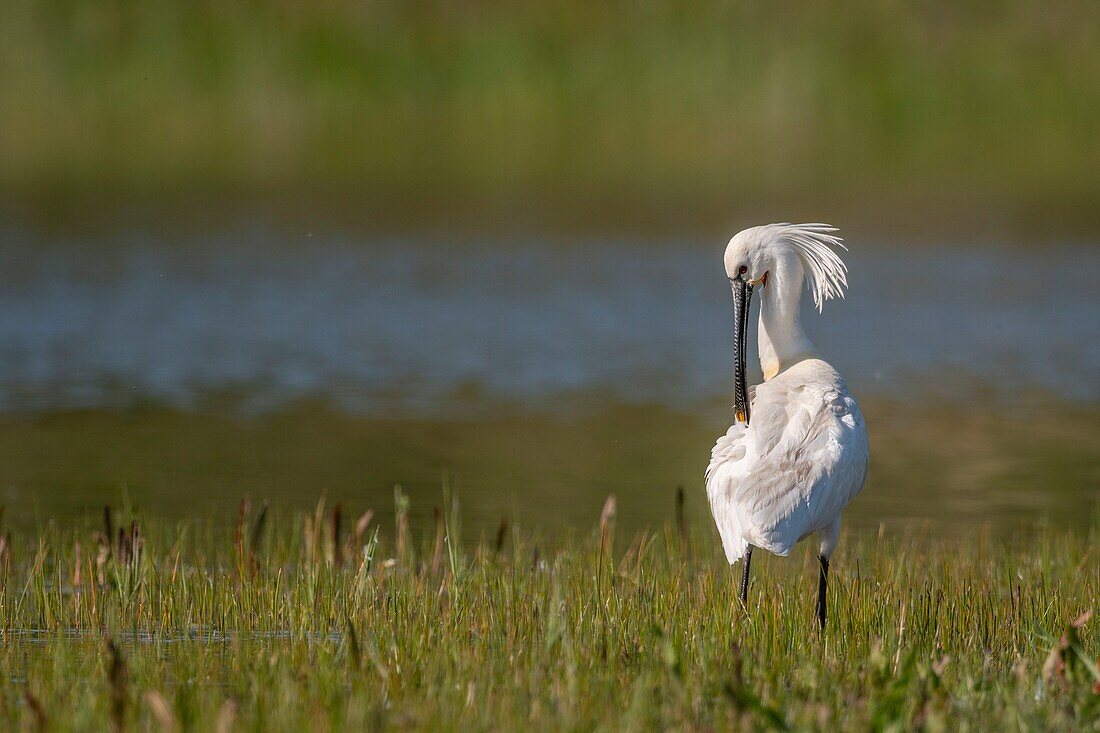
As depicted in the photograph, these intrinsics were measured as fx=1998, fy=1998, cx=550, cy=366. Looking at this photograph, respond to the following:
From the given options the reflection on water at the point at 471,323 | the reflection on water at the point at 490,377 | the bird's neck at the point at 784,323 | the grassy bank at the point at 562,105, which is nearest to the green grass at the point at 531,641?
the bird's neck at the point at 784,323

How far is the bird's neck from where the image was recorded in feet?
29.3

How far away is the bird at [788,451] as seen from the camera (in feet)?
25.9

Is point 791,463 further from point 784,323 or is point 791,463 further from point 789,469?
point 784,323

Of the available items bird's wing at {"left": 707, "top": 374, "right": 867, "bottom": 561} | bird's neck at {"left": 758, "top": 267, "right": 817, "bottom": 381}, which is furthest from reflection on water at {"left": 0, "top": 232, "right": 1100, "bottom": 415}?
bird's wing at {"left": 707, "top": 374, "right": 867, "bottom": 561}

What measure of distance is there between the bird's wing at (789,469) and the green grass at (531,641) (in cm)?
31

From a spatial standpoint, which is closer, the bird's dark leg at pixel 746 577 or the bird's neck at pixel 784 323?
the bird's dark leg at pixel 746 577

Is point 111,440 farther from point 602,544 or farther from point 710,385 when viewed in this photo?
point 602,544

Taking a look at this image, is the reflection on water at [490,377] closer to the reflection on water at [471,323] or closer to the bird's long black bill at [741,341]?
the reflection on water at [471,323]

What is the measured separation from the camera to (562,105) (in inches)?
1759

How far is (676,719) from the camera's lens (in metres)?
6.00

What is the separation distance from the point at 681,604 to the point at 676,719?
2.07 metres

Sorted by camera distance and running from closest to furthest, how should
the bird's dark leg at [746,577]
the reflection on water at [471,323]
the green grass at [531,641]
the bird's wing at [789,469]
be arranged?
the green grass at [531,641] < the bird's wing at [789,469] < the bird's dark leg at [746,577] < the reflection on water at [471,323]

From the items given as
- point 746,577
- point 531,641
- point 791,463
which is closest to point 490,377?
point 746,577

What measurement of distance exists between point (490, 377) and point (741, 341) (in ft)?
30.2
